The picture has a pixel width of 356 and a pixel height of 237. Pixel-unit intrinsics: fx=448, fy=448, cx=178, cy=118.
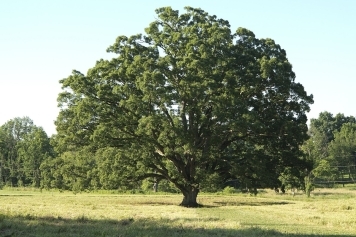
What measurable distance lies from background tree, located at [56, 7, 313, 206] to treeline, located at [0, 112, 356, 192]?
0.95 metres

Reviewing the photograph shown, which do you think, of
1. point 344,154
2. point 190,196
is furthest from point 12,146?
point 190,196

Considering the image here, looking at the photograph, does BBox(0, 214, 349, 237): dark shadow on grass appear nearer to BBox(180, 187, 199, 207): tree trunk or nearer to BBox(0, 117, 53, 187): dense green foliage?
BBox(180, 187, 199, 207): tree trunk

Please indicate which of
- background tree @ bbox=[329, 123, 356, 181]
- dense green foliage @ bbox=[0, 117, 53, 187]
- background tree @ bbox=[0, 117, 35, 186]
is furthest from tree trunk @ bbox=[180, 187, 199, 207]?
background tree @ bbox=[0, 117, 35, 186]

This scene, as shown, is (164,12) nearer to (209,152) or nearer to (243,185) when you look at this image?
(209,152)

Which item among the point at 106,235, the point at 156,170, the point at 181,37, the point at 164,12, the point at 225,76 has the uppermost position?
the point at 164,12

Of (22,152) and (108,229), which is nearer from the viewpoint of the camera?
(108,229)

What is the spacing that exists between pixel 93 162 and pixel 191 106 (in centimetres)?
1482

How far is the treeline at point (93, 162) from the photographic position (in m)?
36.5

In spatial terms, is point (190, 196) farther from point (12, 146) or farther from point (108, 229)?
point (12, 146)

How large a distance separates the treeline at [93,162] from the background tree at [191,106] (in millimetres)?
952

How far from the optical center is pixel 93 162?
43719 mm

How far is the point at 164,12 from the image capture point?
36.7 metres

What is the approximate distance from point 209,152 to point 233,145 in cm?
615

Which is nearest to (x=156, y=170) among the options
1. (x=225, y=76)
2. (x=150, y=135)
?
(x=150, y=135)
